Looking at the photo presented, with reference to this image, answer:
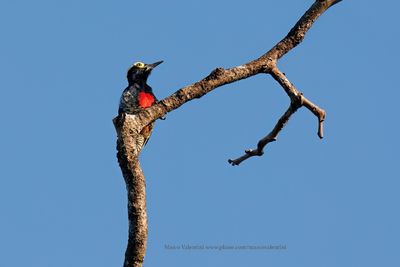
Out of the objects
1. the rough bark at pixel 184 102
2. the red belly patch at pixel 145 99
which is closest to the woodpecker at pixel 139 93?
the red belly patch at pixel 145 99

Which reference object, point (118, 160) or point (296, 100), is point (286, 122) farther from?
Answer: point (118, 160)

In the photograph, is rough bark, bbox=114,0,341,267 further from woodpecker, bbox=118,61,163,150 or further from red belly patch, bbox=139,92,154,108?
red belly patch, bbox=139,92,154,108

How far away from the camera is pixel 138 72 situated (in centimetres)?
945

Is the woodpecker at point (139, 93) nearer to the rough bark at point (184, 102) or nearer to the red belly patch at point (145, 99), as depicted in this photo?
the red belly patch at point (145, 99)

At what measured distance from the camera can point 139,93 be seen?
8648mm

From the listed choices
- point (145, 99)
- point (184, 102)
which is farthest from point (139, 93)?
point (184, 102)

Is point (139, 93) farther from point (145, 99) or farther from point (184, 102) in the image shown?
point (184, 102)

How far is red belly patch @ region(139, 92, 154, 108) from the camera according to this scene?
27.9 ft

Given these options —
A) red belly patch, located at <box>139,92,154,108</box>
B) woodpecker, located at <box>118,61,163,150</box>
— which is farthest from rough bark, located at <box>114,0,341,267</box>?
red belly patch, located at <box>139,92,154,108</box>

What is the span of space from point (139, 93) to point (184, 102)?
3459 millimetres

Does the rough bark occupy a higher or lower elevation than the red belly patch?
lower

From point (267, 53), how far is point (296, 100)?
44cm

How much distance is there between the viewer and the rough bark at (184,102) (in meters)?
4.77

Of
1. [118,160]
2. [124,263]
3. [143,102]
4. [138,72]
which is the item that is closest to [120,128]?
[118,160]
